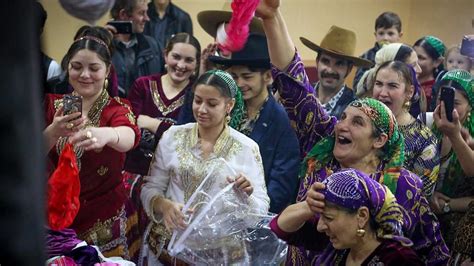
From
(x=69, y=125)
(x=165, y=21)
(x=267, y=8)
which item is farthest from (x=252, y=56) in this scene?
(x=165, y=21)

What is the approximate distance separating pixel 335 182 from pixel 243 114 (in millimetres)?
1218

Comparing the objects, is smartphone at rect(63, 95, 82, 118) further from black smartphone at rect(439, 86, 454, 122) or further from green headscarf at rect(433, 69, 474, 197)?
green headscarf at rect(433, 69, 474, 197)

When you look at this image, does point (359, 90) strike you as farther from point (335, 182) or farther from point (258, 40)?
point (335, 182)

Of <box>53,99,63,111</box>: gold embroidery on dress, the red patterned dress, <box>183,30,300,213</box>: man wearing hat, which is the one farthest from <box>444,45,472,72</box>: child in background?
<box>53,99,63,111</box>: gold embroidery on dress

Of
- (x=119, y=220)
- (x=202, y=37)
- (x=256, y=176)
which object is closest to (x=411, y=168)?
(x=256, y=176)

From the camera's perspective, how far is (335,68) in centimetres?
437

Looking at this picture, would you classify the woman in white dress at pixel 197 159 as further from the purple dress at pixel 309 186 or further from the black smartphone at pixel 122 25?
the black smartphone at pixel 122 25

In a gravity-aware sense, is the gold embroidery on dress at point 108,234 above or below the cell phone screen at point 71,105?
below

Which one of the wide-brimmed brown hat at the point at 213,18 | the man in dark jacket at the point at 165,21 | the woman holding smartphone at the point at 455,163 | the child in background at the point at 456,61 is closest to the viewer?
the woman holding smartphone at the point at 455,163

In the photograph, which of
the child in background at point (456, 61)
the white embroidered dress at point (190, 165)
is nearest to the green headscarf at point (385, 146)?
the white embroidered dress at point (190, 165)

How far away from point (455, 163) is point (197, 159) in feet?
3.96

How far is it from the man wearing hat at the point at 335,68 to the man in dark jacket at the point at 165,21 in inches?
44.9

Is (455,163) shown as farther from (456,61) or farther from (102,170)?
(456,61)

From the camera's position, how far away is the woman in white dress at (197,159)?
10.2 ft
